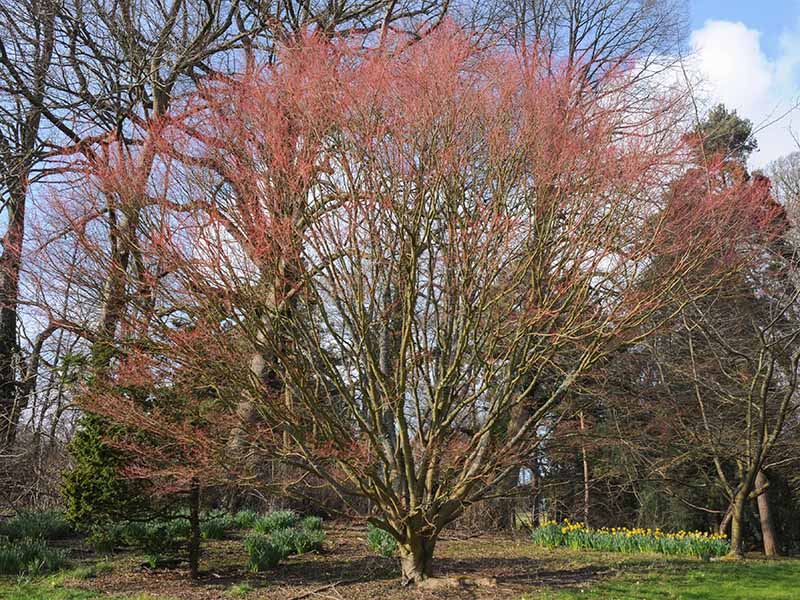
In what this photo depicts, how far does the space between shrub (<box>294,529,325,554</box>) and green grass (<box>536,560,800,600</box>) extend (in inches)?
139

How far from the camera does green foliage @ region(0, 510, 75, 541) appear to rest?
8852mm

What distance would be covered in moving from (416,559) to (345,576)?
3.71 ft

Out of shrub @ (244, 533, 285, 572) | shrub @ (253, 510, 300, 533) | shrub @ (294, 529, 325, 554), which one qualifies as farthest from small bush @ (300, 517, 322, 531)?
shrub @ (244, 533, 285, 572)

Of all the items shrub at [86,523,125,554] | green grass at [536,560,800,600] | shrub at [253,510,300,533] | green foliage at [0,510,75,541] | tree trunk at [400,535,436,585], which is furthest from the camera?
shrub at [253,510,300,533]

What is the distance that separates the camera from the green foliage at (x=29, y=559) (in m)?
7.18

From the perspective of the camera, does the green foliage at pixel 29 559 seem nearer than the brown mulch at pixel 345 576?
No

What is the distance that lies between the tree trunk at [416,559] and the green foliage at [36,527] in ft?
15.8

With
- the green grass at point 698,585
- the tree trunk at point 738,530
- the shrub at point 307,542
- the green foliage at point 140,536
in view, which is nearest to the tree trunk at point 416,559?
the green grass at point 698,585

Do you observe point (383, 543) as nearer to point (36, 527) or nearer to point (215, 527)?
point (215, 527)

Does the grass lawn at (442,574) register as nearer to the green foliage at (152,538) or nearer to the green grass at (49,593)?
the green grass at (49,593)

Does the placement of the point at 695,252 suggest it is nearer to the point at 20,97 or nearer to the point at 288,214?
the point at 288,214

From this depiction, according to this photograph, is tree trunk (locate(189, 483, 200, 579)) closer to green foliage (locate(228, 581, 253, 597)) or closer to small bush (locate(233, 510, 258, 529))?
green foliage (locate(228, 581, 253, 597))

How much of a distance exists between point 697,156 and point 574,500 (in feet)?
33.9

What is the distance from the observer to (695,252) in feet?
23.5
